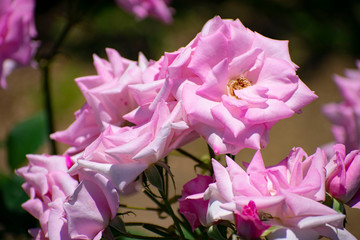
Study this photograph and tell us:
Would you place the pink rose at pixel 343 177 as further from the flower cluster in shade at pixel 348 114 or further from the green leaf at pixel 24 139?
the green leaf at pixel 24 139

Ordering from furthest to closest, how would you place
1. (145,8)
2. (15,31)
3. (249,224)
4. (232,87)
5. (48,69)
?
(145,8) → (48,69) → (15,31) → (232,87) → (249,224)

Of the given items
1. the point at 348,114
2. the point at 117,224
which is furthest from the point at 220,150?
the point at 348,114

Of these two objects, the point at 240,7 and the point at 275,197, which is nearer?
the point at 275,197

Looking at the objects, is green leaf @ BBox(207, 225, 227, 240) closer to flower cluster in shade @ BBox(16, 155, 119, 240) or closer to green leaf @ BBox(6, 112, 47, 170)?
flower cluster in shade @ BBox(16, 155, 119, 240)

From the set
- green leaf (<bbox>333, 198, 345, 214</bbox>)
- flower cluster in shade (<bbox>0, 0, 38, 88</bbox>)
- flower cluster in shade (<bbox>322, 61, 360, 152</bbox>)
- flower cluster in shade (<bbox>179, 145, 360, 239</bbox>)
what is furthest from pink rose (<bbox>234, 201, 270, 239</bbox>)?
flower cluster in shade (<bbox>0, 0, 38, 88</bbox>)

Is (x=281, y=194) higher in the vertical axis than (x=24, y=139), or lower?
higher

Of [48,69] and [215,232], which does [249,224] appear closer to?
[215,232]

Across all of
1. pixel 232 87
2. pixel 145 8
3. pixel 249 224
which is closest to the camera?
pixel 249 224

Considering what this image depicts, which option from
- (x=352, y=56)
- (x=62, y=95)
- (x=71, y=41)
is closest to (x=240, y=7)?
(x=352, y=56)

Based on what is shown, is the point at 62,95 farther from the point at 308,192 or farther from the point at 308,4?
the point at 308,192
